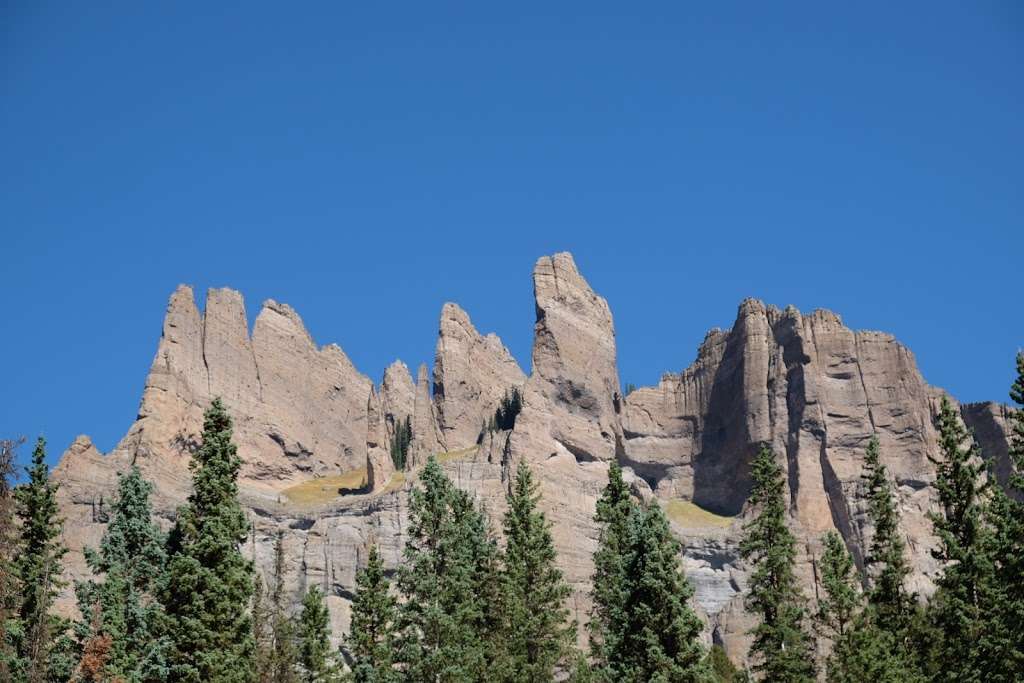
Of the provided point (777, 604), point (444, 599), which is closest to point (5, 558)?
point (444, 599)

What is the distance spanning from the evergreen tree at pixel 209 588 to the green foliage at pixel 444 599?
12.7 m

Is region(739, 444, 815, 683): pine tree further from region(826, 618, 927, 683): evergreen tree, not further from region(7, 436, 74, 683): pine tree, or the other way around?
region(7, 436, 74, 683): pine tree

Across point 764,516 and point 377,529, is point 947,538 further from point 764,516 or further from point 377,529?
point 377,529

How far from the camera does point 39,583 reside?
77.8m

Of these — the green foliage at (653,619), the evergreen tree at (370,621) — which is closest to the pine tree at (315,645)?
the evergreen tree at (370,621)

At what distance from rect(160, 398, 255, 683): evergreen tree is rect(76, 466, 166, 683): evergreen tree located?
4237mm

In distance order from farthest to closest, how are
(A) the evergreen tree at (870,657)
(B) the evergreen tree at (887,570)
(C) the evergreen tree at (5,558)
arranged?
1. (B) the evergreen tree at (887,570)
2. (A) the evergreen tree at (870,657)
3. (C) the evergreen tree at (5,558)

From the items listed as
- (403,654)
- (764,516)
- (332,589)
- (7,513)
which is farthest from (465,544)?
(332,589)

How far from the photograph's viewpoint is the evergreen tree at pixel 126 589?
253ft

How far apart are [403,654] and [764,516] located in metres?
18.9

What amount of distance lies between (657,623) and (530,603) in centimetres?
1460

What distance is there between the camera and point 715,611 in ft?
643

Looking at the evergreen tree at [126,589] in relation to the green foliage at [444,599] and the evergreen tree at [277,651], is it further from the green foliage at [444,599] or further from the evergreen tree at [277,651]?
the evergreen tree at [277,651]

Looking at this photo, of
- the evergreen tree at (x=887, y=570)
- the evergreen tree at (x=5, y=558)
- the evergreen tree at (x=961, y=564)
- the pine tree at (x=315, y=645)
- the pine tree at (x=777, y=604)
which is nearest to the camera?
the evergreen tree at (x=5, y=558)
